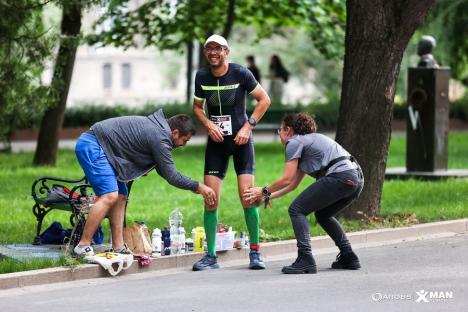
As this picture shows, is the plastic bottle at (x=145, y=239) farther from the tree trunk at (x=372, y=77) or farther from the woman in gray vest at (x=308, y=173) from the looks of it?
the tree trunk at (x=372, y=77)

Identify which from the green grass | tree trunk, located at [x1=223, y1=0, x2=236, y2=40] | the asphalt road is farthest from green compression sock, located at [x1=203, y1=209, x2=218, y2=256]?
tree trunk, located at [x1=223, y1=0, x2=236, y2=40]

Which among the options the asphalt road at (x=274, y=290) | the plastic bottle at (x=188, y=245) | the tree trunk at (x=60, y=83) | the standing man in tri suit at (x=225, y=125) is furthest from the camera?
the tree trunk at (x=60, y=83)

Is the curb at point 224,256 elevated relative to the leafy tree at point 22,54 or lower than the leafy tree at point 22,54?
lower

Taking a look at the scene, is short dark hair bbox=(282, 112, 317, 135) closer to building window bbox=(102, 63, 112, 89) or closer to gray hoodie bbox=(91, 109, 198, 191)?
gray hoodie bbox=(91, 109, 198, 191)

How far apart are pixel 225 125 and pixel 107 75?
212 ft

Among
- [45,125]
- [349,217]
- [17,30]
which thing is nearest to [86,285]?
[349,217]

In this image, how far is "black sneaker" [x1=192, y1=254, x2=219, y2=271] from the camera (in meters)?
9.85

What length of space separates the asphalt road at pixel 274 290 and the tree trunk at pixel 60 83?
764 centimetres

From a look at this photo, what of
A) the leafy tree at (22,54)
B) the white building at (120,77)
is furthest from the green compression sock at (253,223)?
the white building at (120,77)

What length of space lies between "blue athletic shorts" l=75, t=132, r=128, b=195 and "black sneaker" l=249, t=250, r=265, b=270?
134 cm

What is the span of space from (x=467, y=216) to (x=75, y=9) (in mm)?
7229

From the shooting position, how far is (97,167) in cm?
952

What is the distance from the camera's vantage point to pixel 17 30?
52.2 feet

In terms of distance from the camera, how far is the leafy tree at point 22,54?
1538 centimetres
